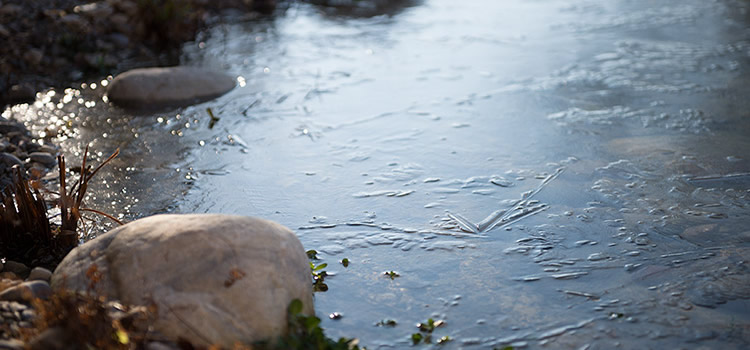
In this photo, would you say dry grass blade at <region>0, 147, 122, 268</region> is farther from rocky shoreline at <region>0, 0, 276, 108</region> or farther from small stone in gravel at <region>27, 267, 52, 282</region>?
rocky shoreline at <region>0, 0, 276, 108</region>

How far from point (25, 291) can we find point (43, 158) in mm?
2079

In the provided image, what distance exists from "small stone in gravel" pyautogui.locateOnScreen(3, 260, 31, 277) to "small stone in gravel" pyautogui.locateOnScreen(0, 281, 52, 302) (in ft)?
1.44

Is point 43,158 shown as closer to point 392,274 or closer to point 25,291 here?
point 25,291

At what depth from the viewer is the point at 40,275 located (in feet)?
9.12

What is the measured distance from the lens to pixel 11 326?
2.33 m

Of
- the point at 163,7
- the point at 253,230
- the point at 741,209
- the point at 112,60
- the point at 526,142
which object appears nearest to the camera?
the point at 253,230

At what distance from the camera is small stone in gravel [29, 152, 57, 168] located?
4289 mm

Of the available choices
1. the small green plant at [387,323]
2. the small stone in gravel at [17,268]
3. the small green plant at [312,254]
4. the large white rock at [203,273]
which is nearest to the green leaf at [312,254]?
the small green plant at [312,254]

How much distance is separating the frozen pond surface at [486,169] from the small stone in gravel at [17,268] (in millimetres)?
707

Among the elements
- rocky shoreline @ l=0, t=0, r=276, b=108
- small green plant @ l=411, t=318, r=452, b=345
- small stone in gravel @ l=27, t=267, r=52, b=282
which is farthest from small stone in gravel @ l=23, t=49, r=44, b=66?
small green plant @ l=411, t=318, r=452, b=345

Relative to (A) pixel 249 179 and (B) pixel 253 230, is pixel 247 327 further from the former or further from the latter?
(A) pixel 249 179

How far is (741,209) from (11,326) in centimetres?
335

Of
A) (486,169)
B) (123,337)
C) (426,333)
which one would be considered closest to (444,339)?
(426,333)

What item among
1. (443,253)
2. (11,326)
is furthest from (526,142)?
(11,326)
